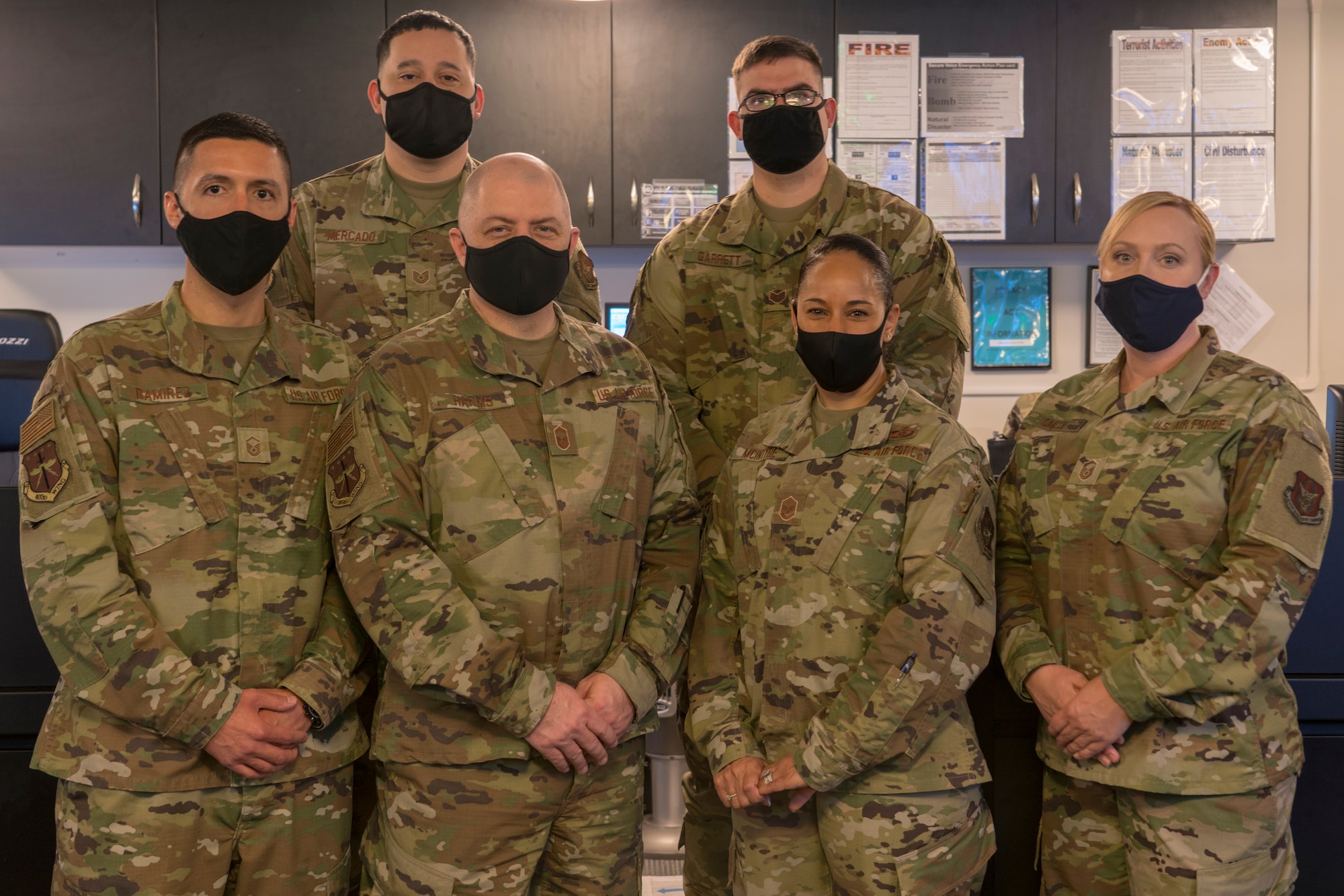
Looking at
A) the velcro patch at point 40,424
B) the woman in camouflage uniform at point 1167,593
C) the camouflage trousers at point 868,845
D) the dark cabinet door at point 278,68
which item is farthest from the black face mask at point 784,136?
the dark cabinet door at point 278,68

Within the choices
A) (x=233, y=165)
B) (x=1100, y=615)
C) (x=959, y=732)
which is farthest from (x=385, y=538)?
(x=1100, y=615)

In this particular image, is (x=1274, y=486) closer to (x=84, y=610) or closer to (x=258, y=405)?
(x=258, y=405)

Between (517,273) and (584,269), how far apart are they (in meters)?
0.49

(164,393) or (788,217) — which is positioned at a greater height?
(788,217)

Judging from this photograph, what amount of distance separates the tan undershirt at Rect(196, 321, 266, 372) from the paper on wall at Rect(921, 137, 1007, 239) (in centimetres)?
262

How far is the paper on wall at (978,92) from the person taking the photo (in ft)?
12.0

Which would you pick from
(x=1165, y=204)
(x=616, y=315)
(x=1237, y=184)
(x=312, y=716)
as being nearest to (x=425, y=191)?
(x=312, y=716)

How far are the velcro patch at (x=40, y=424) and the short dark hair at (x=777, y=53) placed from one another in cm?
137

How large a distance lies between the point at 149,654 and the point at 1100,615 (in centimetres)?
146

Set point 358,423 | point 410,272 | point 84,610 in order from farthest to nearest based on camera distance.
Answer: point 410,272 → point 358,423 → point 84,610

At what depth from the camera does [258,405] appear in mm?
1698

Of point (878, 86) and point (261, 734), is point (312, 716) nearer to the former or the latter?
point (261, 734)

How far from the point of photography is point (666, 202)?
144 inches

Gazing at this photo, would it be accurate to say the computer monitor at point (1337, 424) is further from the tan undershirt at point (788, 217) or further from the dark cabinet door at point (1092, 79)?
the tan undershirt at point (788, 217)
